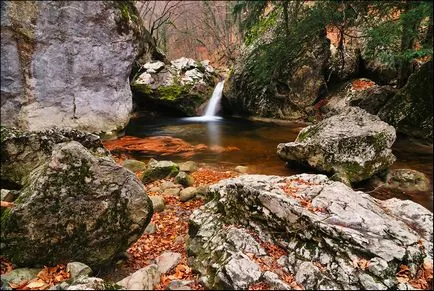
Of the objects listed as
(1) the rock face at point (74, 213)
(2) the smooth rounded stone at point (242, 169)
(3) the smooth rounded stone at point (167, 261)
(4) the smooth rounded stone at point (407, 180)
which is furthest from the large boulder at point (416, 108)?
(1) the rock face at point (74, 213)

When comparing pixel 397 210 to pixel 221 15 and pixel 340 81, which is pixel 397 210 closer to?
pixel 340 81

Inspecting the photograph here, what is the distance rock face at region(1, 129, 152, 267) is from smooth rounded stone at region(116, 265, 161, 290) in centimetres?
77

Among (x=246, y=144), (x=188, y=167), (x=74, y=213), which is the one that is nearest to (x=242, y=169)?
(x=188, y=167)

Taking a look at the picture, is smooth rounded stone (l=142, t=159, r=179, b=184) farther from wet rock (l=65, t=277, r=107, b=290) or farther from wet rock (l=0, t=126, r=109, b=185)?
wet rock (l=65, t=277, r=107, b=290)

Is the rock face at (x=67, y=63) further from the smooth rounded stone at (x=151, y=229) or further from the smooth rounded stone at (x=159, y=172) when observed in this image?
the smooth rounded stone at (x=151, y=229)

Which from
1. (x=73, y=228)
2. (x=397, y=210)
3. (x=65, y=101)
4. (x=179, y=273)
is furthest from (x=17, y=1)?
(x=397, y=210)

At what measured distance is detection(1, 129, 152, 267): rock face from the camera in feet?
12.9

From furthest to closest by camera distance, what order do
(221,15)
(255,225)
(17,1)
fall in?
(221,15)
(17,1)
(255,225)

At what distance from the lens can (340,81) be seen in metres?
15.3

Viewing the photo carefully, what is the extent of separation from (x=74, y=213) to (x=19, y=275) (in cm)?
84

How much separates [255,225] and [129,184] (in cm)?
170

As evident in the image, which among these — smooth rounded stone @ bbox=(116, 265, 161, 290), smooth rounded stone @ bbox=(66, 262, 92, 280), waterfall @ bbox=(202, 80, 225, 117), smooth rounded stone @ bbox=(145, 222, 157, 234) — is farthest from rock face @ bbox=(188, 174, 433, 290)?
waterfall @ bbox=(202, 80, 225, 117)

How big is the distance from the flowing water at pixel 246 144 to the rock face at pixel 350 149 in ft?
1.44

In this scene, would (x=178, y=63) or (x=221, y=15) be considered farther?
(x=221, y=15)
